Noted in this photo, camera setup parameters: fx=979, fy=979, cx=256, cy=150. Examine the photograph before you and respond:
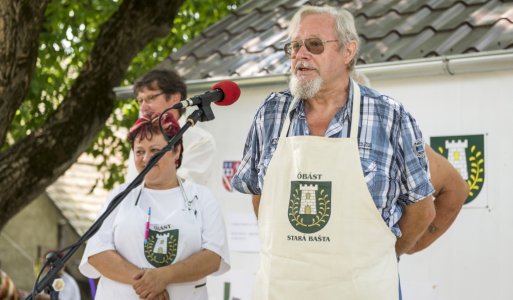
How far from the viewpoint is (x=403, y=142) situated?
372cm

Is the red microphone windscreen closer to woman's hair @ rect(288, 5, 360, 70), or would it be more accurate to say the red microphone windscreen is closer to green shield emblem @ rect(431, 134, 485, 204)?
woman's hair @ rect(288, 5, 360, 70)

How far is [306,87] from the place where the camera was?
3.79m

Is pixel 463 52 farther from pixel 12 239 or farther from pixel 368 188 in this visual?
pixel 12 239

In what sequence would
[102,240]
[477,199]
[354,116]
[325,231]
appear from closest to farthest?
[325,231]
[354,116]
[102,240]
[477,199]

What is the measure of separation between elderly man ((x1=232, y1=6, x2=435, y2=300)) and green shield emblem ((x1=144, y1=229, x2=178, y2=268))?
816 mm

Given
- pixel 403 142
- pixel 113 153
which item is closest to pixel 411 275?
pixel 403 142

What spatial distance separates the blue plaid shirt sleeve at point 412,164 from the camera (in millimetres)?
3705

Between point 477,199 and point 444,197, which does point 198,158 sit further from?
point 444,197

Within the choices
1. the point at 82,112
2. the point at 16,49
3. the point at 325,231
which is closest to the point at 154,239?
the point at 325,231

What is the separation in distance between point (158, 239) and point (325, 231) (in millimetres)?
1203

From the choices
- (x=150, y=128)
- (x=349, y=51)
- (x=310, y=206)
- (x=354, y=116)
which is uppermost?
(x=349, y=51)

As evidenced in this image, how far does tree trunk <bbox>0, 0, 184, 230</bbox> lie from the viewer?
310 inches

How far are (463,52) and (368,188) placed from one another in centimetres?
245

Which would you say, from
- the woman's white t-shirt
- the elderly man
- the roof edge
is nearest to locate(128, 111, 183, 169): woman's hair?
the woman's white t-shirt
